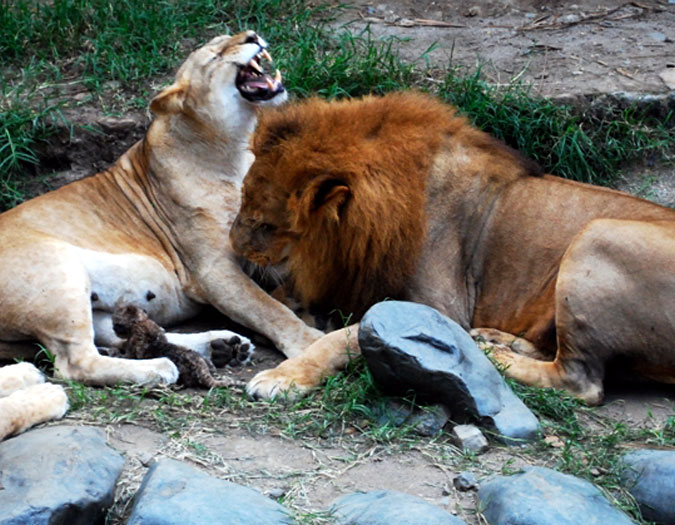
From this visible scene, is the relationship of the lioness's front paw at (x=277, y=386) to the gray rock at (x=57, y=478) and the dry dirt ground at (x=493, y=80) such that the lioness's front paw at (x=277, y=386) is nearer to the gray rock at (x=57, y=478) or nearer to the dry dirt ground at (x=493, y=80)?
the dry dirt ground at (x=493, y=80)

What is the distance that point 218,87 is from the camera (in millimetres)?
5145

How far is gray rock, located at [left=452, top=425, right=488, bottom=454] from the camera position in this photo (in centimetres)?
370

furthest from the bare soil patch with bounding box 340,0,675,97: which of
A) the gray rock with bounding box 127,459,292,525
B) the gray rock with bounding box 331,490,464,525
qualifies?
the gray rock with bounding box 127,459,292,525

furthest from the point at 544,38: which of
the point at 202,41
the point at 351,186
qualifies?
the point at 351,186

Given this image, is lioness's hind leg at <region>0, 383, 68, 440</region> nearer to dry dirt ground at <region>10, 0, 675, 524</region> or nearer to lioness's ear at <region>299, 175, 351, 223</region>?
dry dirt ground at <region>10, 0, 675, 524</region>

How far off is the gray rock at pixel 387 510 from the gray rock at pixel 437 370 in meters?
0.61

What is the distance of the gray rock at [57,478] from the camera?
3021 mm

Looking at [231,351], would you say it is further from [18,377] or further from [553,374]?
[553,374]

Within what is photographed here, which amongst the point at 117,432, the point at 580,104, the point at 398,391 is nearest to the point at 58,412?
the point at 117,432

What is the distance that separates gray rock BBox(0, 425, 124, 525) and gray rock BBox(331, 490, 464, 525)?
2.20 ft

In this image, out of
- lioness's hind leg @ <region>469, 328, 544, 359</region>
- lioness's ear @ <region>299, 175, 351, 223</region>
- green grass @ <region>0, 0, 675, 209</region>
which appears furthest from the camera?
green grass @ <region>0, 0, 675, 209</region>

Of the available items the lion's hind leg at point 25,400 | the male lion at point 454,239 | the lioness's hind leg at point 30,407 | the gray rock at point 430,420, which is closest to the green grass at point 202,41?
the male lion at point 454,239

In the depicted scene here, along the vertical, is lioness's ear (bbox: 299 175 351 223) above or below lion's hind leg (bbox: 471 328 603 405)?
above

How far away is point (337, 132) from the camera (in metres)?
4.43
